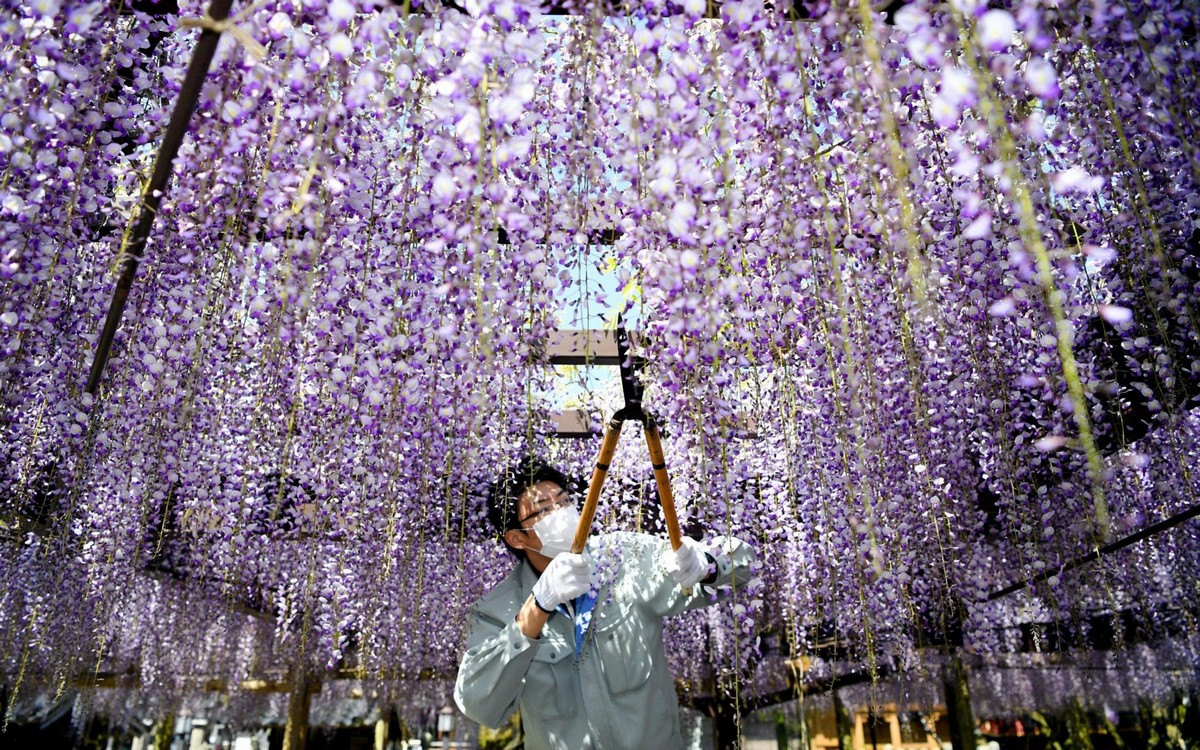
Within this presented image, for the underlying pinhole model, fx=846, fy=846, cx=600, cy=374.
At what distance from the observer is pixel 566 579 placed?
103 inches

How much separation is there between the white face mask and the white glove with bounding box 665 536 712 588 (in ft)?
1.39

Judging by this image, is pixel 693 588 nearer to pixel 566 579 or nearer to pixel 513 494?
pixel 566 579

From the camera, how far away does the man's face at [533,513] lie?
321cm

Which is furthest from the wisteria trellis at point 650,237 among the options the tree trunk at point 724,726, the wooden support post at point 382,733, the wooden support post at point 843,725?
the wooden support post at point 382,733

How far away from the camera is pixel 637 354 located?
2408 millimetres

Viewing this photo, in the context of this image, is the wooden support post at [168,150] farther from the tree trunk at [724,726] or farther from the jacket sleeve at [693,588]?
the tree trunk at [724,726]

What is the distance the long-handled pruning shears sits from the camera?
2.01 m

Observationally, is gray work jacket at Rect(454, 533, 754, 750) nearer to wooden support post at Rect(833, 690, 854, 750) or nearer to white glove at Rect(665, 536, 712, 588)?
white glove at Rect(665, 536, 712, 588)

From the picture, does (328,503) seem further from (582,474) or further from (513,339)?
(582,474)

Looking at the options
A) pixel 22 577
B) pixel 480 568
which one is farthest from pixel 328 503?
pixel 22 577

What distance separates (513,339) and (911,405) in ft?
6.41

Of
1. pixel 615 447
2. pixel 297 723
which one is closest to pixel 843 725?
pixel 297 723

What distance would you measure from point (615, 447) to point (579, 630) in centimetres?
113

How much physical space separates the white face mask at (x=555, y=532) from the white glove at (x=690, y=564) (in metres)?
0.42
